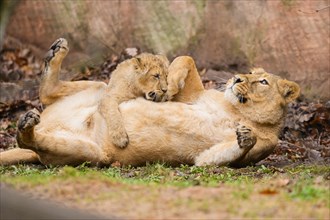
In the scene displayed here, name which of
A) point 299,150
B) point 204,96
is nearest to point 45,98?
point 204,96

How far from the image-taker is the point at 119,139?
11.0 meters

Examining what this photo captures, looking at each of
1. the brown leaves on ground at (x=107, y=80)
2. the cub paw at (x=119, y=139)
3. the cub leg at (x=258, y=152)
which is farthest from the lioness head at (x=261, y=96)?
the cub paw at (x=119, y=139)

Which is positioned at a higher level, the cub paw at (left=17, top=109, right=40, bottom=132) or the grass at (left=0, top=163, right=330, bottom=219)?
the cub paw at (left=17, top=109, right=40, bottom=132)

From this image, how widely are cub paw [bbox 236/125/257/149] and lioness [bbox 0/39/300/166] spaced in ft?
0.38

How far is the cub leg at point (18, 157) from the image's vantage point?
1134 centimetres

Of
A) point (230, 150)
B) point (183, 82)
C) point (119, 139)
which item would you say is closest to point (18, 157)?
point (119, 139)

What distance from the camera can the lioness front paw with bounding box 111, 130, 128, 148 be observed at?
11.0 meters

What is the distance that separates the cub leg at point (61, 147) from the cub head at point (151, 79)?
933mm

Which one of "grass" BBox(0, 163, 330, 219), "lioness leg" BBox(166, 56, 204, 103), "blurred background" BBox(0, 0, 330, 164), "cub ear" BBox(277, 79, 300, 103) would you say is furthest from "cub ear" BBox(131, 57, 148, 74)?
"grass" BBox(0, 163, 330, 219)

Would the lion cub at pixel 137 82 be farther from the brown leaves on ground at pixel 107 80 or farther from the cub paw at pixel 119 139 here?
the brown leaves on ground at pixel 107 80

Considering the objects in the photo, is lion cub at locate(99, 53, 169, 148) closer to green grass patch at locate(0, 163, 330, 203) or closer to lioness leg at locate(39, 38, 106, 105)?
lioness leg at locate(39, 38, 106, 105)

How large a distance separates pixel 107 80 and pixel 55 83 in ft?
13.7

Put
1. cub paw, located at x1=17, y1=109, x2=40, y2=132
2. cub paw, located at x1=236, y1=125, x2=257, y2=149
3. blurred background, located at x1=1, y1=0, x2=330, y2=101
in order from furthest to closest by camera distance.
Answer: blurred background, located at x1=1, y1=0, x2=330, y2=101
cub paw, located at x1=236, y1=125, x2=257, y2=149
cub paw, located at x1=17, y1=109, x2=40, y2=132

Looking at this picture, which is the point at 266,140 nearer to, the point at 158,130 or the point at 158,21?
the point at 158,130
